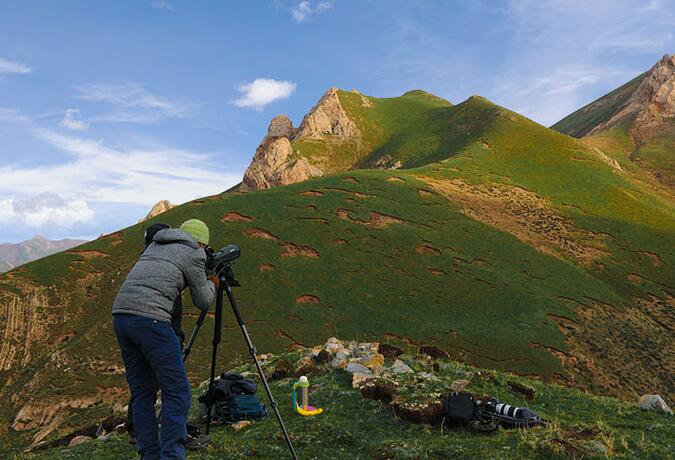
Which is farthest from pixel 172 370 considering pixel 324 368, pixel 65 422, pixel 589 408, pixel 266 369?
pixel 65 422

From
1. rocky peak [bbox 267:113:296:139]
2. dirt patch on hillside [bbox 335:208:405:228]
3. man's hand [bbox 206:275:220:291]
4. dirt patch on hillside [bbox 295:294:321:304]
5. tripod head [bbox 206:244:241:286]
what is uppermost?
rocky peak [bbox 267:113:296:139]

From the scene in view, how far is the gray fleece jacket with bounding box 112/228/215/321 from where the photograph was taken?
6805 mm

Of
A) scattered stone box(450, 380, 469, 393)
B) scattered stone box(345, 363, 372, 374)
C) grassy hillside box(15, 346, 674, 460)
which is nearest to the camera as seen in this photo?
grassy hillside box(15, 346, 674, 460)

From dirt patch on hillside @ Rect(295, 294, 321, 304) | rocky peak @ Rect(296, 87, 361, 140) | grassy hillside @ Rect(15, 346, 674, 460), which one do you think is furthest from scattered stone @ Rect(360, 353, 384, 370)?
rocky peak @ Rect(296, 87, 361, 140)

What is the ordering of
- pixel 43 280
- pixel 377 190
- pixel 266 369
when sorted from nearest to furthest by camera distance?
1. pixel 266 369
2. pixel 43 280
3. pixel 377 190

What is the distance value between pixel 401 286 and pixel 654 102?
481ft

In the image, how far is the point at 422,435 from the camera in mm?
9414

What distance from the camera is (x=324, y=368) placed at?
50.1 ft

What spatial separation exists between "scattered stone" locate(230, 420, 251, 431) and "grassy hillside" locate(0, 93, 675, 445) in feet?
62.4

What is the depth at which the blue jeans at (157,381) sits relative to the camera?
6711mm

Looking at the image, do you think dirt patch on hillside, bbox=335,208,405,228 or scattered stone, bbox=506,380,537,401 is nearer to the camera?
scattered stone, bbox=506,380,537,401

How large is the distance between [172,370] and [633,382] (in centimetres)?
3925

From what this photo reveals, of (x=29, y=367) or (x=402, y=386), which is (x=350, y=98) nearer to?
(x=29, y=367)

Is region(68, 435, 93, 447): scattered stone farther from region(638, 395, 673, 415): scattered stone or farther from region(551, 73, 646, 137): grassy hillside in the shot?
region(551, 73, 646, 137): grassy hillside
